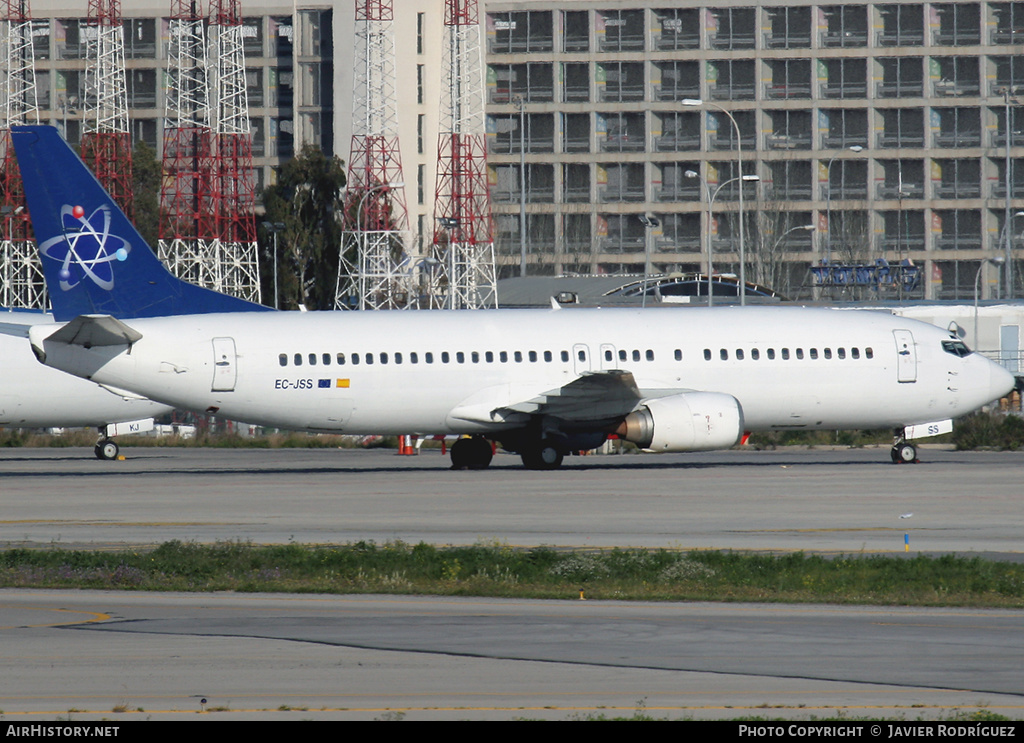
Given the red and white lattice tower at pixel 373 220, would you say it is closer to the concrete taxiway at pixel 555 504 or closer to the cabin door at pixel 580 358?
the cabin door at pixel 580 358

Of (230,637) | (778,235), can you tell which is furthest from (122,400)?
(778,235)

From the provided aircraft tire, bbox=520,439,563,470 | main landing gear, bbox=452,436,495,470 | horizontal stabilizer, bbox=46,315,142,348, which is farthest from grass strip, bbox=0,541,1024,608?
main landing gear, bbox=452,436,495,470

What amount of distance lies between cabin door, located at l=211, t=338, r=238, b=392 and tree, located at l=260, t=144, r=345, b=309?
6195cm

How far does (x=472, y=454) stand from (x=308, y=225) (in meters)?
62.5

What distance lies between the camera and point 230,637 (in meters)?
13.4

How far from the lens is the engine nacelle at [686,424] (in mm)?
35750

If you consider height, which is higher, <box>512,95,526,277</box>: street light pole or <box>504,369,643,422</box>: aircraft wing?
<box>512,95,526,277</box>: street light pole

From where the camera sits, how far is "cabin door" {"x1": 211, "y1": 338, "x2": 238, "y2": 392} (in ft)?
116

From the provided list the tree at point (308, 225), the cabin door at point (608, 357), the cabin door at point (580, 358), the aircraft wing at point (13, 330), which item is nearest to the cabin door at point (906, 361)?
the cabin door at point (608, 357)

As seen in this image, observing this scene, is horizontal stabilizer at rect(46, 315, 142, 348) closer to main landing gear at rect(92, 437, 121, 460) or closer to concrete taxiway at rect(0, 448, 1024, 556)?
concrete taxiway at rect(0, 448, 1024, 556)

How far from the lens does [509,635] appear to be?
13547 mm

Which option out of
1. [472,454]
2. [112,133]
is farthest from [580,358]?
[112,133]

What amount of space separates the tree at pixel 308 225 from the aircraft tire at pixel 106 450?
4890cm
